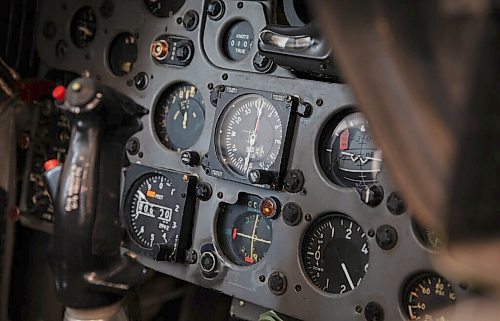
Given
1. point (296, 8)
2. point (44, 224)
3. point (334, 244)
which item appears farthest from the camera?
point (44, 224)

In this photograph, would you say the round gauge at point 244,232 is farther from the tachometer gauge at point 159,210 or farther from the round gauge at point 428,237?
the round gauge at point 428,237

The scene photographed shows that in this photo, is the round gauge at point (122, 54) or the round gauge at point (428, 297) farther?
the round gauge at point (122, 54)

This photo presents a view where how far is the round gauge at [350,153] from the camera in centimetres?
238

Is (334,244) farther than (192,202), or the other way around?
(192,202)

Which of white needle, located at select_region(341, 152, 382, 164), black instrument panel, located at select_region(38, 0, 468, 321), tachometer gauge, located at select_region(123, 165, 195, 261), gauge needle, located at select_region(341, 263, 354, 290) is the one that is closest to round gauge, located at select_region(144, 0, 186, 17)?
black instrument panel, located at select_region(38, 0, 468, 321)

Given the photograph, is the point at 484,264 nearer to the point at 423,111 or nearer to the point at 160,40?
the point at 423,111

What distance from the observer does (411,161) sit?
1.07 metres

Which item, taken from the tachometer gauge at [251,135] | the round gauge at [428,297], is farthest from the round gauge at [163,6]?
the round gauge at [428,297]

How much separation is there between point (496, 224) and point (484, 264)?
53 mm

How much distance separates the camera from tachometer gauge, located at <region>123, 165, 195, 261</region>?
109 inches

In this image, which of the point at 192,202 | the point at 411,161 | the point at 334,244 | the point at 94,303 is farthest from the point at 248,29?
the point at 411,161

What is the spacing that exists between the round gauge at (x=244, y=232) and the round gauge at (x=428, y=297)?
514 mm

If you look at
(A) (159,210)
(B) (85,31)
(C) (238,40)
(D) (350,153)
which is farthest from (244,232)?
(B) (85,31)

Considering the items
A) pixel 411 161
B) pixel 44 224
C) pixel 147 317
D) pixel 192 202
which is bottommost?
pixel 147 317
